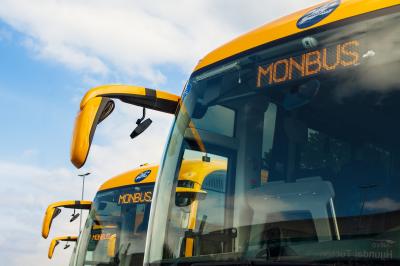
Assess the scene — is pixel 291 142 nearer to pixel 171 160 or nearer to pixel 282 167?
pixel 282 167

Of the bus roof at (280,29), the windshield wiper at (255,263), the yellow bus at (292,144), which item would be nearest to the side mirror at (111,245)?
the yellow bus at (292,144)

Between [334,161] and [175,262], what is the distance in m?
1.37

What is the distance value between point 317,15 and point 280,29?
0.96 feet

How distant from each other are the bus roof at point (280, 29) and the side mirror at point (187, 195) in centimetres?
105

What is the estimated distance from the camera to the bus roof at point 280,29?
13.9ft

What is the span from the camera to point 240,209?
431 cm

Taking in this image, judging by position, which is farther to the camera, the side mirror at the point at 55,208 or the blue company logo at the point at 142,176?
the side mirror at the point at 55,208

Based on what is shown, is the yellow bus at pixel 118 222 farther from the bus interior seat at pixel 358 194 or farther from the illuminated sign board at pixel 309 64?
the bus interior seat at pixel 358 194

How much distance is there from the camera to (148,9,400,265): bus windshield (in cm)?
370

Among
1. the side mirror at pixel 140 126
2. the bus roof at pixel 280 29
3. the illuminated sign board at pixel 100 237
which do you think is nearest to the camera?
the bus roof at pixel 280 29

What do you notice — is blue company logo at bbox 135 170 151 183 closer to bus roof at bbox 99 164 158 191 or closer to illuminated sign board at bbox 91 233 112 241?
bus roof at bbox 99 164 158 191

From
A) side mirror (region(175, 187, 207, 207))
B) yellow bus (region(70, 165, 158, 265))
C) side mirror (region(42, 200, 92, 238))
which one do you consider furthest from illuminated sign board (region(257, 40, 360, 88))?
side mirror (region(42, 200, 92, 238))

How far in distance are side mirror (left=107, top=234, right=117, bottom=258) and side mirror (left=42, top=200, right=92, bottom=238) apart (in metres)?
1.53

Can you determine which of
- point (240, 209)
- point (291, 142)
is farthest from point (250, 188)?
point (291, 142)
